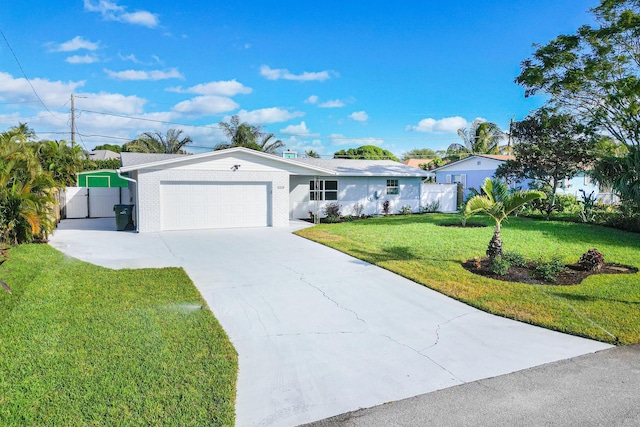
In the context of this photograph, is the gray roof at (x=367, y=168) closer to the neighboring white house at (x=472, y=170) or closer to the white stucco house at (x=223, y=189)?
the white stucco house at (x=223, y=189)

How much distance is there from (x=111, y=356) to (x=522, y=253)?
10110 mm

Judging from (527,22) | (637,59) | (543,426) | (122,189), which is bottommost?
(543,426)

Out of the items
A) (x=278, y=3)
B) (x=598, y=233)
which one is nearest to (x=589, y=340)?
(x=598, y=233)

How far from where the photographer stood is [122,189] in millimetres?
20422

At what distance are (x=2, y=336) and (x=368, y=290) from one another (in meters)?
5.55

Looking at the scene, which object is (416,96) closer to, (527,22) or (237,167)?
(527,22)

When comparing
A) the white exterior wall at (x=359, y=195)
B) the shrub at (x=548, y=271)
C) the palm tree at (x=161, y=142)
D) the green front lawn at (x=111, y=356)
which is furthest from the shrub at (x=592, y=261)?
the palm tree at (x=161, y=142)

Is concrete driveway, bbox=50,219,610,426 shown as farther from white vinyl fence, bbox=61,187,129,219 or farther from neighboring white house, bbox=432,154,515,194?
neighboring white house, bbox=432,154,515,194

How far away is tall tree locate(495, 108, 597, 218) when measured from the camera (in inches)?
738

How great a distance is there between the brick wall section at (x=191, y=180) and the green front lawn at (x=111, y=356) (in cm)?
721

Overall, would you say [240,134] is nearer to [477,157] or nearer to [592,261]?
[477,157]

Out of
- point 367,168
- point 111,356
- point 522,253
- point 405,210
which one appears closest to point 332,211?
point 367,168

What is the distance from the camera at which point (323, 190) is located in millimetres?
19969

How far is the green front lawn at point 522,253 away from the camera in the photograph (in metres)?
6.12
